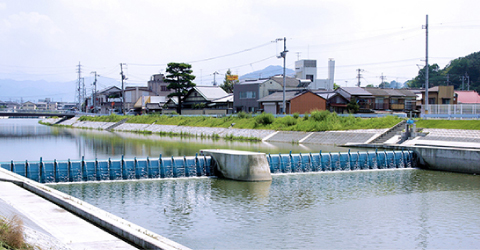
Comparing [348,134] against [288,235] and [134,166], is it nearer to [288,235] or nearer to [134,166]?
[134,166]

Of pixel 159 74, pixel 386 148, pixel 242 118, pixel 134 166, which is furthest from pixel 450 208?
pixel 159 74

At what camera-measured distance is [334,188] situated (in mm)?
24172

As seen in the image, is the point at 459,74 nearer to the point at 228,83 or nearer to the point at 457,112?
the point at 228,83

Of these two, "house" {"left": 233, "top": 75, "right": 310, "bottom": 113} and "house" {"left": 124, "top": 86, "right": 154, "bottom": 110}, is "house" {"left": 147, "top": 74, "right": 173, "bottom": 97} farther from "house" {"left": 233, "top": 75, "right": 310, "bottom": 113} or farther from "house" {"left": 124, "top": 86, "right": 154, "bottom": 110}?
"house" {"left": 233, "top": 75, "right": 310, "bottom": 113}

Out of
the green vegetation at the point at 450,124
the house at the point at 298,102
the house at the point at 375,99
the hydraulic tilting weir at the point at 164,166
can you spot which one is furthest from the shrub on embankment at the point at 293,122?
the hydraulic tilting weir at the point at 164,166

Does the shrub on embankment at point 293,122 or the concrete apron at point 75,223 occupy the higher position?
the shrub on embankment at point 293,122

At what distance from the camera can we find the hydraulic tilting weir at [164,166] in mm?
23594

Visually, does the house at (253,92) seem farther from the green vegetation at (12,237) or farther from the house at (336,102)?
the green vegetation at (12,237)

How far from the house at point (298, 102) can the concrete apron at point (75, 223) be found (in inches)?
2124

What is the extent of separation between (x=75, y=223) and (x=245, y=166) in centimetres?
1272

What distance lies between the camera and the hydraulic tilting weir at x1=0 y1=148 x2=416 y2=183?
23.6 metres

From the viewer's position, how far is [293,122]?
187ft

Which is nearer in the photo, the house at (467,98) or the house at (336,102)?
the house at (336,102)

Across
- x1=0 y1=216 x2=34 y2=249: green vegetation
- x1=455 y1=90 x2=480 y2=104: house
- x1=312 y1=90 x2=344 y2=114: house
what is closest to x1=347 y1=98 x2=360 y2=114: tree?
x1=312 y1=90 x2=344 y2=114: house
